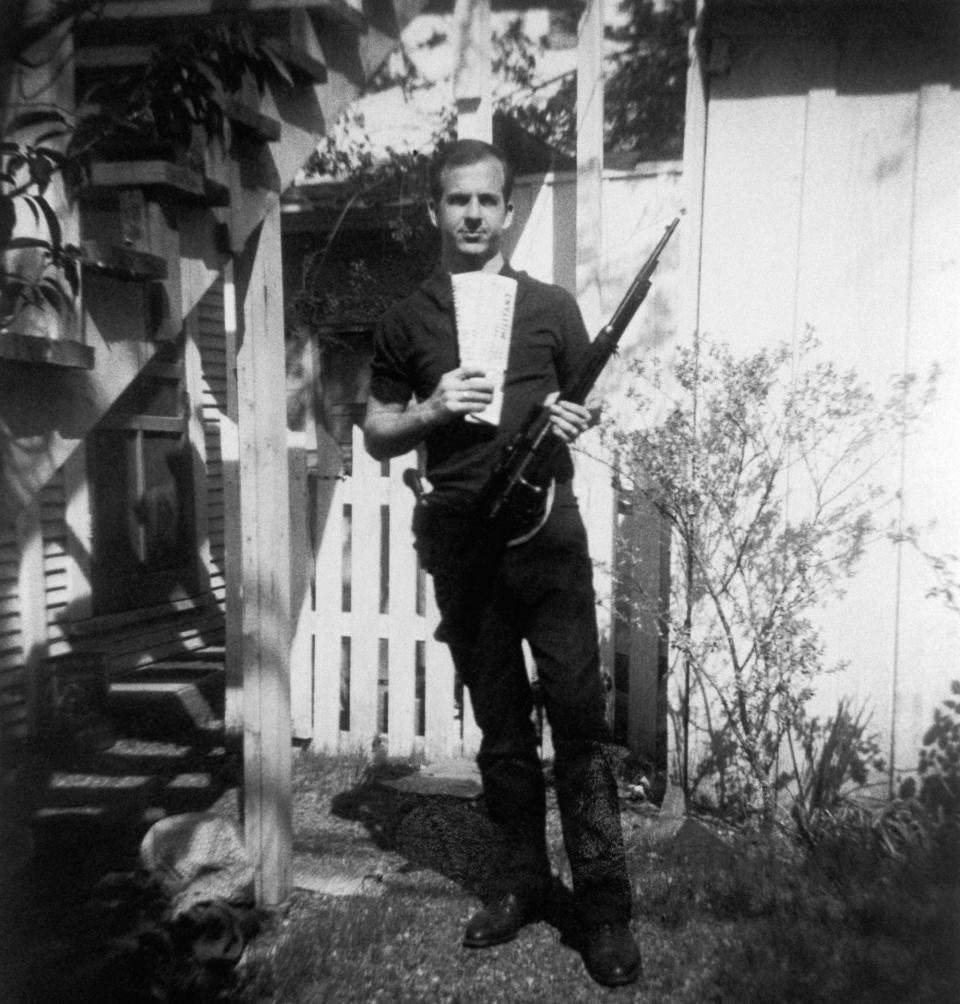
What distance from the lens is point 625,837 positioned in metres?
3.30

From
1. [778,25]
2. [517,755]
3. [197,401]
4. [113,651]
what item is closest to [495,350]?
[517,755]

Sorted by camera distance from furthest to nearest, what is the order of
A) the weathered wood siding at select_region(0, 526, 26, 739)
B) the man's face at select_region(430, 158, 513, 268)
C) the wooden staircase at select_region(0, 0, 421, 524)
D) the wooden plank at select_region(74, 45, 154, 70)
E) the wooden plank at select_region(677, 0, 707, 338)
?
the weathered wood siding at select_region(0, 526, 26, 739) → the wooden plank at select_region(677, 0, 707, 338) → the wooden plank at select_region(74, 45, 154, 70) → the man's face at select_region(430, 158, 513, 268) → the wooden staircase at select_region(0, 0, 421, 524)

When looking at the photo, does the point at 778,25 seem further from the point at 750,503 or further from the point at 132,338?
the point at 132,338

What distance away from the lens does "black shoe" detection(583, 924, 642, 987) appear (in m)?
2.35

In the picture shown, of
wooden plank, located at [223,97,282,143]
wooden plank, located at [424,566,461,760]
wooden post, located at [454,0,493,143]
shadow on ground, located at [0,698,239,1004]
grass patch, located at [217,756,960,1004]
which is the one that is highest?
wooden post, located at [454,0,493,143]

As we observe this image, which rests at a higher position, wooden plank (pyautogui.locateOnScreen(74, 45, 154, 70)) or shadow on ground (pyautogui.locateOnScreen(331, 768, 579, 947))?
wooden plank (pyautogui.locateOnScreen(74, 45, 154, 70))

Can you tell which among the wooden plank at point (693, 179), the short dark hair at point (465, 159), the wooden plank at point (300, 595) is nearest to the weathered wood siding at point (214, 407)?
the wooden plank at point (300, 595)

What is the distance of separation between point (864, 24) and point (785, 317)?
102cm

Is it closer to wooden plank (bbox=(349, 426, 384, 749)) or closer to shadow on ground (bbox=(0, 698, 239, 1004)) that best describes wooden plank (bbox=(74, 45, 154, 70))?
wooden plank (bbox=(349, 426, 384, 749))

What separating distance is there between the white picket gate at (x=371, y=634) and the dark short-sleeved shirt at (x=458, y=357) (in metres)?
1.57

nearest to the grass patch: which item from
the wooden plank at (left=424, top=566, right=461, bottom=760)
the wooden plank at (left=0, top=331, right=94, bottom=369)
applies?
the wooden plank at (left=424, top=566, right=461, bottom=760)

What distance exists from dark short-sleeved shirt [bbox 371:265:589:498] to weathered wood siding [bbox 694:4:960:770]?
1.07m

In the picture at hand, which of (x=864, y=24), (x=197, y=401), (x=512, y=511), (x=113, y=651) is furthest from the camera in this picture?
(x=197, y=401)

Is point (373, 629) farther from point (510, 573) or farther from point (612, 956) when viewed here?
point (612, 956)
